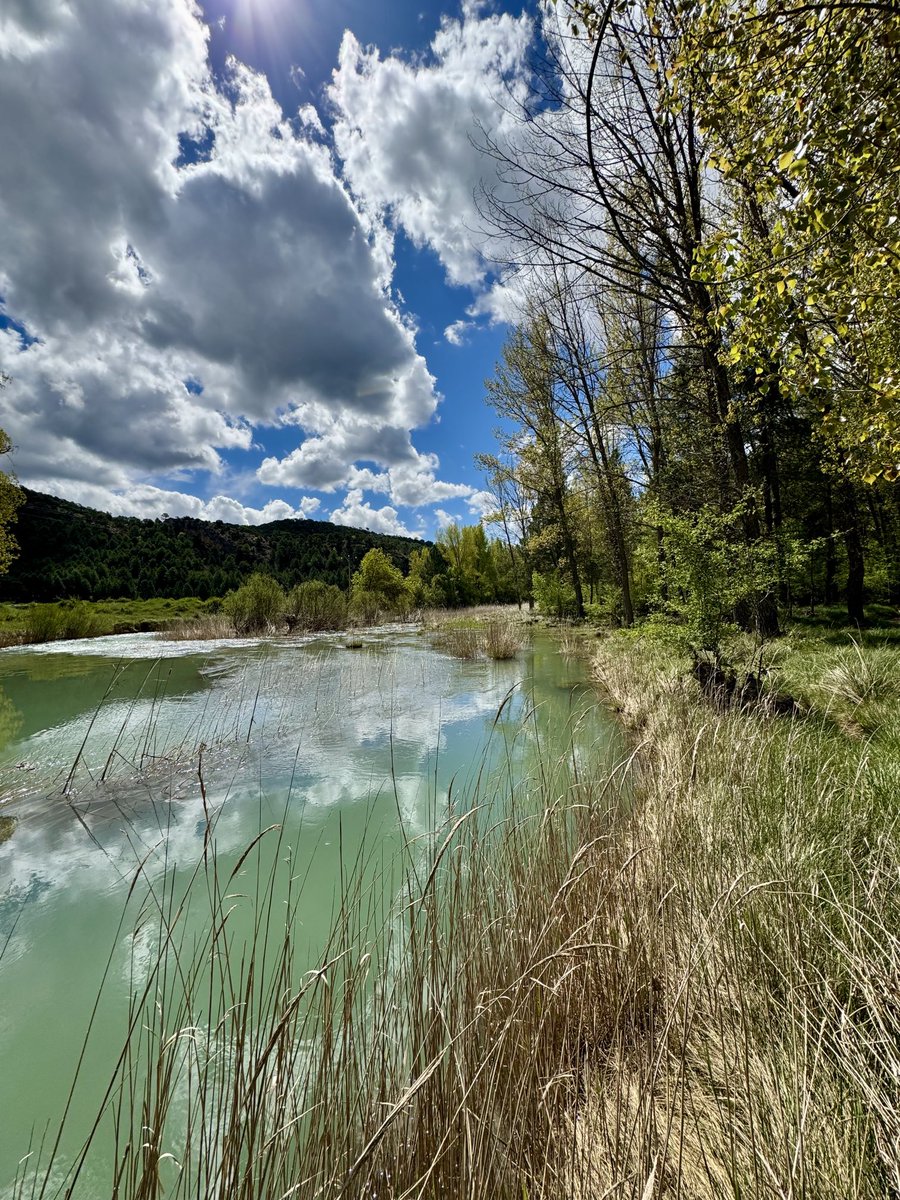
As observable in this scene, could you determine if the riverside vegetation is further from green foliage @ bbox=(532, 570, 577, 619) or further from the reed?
the reed

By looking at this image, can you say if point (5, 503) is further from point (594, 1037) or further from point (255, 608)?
point (594, 1037)

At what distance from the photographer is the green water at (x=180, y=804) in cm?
227

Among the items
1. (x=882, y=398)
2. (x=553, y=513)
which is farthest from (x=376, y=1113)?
(x=553, y=513)

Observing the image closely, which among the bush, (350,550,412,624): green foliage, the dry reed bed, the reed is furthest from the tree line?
(350,550,412,624): green foliage

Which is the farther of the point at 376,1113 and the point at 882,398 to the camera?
the point at 882,398

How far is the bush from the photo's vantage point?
22.4 metres

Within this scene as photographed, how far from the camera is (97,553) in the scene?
56625 millimetres

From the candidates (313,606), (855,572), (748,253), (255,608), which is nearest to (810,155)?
(748,253)

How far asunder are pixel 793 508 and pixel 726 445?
10.3 m

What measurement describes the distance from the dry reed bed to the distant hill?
35.5 m

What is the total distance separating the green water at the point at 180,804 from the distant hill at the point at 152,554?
94.8 feet

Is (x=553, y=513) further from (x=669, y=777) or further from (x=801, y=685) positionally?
(x=669, y=777)

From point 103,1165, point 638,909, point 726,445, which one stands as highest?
point 726,445

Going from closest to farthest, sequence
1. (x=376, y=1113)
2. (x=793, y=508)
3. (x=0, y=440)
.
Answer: (x=376, y=1113)
(x=793, y=508)
(x=0, y=440)
